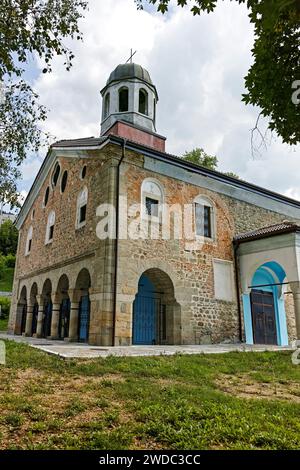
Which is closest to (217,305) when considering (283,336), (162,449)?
(283,336)

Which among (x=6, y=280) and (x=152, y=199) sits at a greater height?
(x=6, y=280)

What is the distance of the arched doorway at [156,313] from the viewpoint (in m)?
12.1

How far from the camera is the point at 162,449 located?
3066mm

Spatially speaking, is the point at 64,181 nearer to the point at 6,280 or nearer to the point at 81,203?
the point at 81,203

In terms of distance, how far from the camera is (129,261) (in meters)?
11.1

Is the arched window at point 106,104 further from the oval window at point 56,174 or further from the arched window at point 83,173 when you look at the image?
the arched window at point 83,173

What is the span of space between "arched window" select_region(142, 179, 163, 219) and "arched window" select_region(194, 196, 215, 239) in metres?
1.81

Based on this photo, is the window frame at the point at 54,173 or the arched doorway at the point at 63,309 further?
the window frame at the point at 54,173

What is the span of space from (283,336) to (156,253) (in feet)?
24.2

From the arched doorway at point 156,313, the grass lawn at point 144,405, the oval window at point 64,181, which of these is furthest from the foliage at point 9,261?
the grass lawn at point 144,405

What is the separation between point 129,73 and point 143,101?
52.0 inches

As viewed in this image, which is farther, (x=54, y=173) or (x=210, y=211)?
(x=54, y=173)

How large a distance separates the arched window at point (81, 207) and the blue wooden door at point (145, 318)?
3269 mm

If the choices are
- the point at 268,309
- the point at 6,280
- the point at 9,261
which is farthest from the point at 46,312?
the point at 9,261
